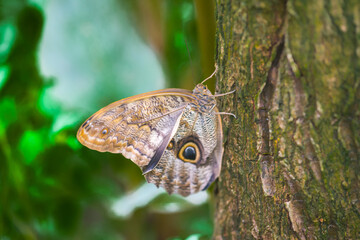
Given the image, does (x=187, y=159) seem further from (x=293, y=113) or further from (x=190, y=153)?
(x=293, y=113)

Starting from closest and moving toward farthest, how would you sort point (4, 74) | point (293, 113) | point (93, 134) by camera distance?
point (293, 113), point (93, 134), point (4, 74)

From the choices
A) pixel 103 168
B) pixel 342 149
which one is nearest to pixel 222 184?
pixel 342 149

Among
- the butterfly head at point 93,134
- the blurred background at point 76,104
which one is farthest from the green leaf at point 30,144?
the butterfly head at point 93,134

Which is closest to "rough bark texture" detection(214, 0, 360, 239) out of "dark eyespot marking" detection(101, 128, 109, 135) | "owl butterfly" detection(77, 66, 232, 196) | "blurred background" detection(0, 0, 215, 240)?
"owl butterfly" detection(77, 66, 232, 196)

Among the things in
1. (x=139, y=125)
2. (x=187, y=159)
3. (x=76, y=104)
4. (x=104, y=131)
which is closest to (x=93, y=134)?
(x=104, y=131)

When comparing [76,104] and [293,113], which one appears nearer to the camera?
[293,113]

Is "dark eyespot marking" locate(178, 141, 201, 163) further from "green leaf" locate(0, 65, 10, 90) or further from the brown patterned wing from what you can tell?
"green leaf" locate(0, 65, 10, 90)
